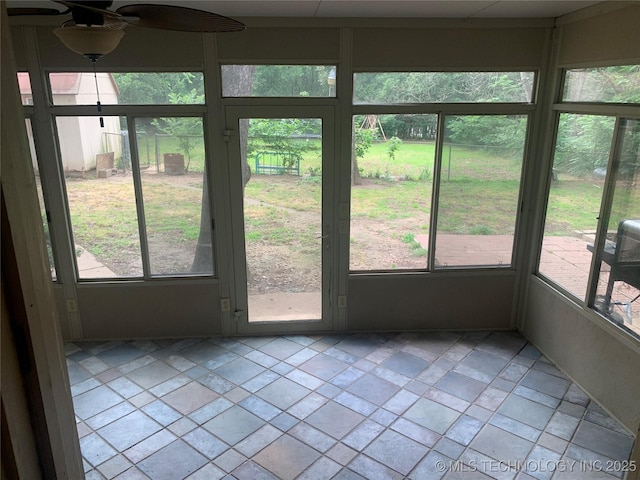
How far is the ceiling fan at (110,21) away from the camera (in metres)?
1.65

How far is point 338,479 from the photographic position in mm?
2656

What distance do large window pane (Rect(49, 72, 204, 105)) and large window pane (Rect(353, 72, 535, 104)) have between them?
1316 mm

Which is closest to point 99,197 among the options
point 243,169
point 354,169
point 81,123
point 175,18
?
point 81,123

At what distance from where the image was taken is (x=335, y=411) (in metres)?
3.24

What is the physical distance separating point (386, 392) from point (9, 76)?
3.23 meters

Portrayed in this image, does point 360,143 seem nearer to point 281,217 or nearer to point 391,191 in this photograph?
point 391,191


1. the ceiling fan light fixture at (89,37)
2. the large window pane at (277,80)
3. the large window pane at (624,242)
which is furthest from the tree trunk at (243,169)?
the large window pane at (624,242)

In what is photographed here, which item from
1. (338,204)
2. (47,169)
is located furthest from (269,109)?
(47,169)

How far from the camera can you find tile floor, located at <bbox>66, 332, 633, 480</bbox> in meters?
2.76

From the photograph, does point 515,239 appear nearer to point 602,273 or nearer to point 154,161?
point 602,273

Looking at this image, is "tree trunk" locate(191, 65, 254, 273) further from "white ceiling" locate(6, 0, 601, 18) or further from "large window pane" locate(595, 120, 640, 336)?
"large window pane" locate(595, 120, 640, 336)

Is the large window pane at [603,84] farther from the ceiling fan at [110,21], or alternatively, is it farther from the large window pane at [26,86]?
the large window pane at [26,86]

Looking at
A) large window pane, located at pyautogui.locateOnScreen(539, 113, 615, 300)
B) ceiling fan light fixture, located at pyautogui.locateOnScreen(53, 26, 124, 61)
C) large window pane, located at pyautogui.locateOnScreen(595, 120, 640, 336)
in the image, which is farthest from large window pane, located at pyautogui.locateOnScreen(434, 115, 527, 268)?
ceiling fan light fixture, located at pyautogui.locateOnScreen(53, 26, 124, 61)

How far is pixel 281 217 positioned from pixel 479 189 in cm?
174
